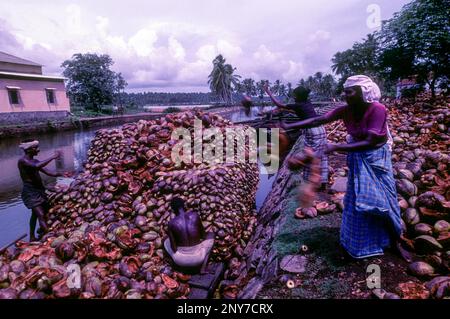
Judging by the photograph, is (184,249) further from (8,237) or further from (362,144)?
(8,237)

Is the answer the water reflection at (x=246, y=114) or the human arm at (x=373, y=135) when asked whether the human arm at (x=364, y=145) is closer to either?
the human arm at (x=373, y=135)

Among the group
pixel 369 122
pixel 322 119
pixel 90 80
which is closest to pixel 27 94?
pixel 90 80

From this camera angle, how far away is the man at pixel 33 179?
505 cm

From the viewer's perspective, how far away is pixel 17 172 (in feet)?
43.5

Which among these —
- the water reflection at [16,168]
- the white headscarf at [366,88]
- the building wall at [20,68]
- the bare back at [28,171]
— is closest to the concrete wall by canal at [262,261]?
the white headscarf at [366,88]

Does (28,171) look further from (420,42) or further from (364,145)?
(420,42)

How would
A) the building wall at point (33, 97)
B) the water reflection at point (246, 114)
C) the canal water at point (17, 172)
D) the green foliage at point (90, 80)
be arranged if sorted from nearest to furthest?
the water reflection at point (246, 114) → the canal water at point (17, 172) → the building wall at point (33, 97) → the green foliage at point (90, 80)

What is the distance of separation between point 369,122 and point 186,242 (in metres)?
2.82

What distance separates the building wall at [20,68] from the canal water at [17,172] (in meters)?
8.80

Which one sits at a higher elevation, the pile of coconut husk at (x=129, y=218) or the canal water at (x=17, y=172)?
the pile of coconut husk at (x=129, y=218)

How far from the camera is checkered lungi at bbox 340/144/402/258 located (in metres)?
2.38

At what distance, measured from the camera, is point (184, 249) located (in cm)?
396

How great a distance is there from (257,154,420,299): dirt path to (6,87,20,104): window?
27.3 meters

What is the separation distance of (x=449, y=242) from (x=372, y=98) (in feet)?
5.39
